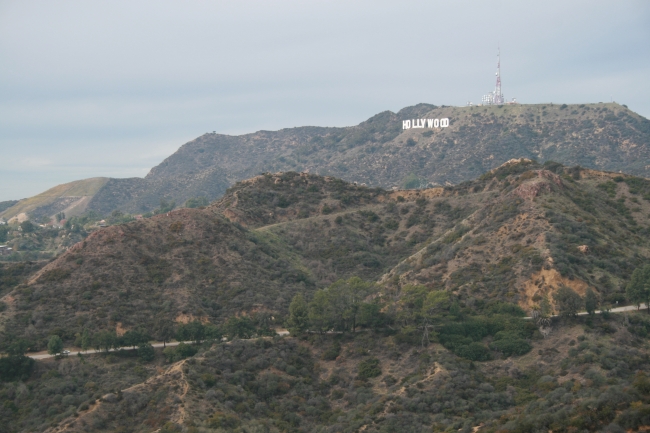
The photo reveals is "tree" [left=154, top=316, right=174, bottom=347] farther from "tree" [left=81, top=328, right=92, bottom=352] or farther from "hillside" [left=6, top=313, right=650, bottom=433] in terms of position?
"tree" [left=81, top=328, right=92, bottom=352]

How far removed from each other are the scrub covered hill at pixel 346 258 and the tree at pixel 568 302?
268 centimetres

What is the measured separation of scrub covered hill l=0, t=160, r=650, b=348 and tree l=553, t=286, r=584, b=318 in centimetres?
268

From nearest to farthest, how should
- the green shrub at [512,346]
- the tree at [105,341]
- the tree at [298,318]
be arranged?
the green shrub at [512,346] → the tree at [105,341] → the tree at [298,318]

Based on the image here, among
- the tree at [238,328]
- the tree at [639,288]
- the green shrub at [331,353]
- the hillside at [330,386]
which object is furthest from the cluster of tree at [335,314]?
the tree at [639,288]

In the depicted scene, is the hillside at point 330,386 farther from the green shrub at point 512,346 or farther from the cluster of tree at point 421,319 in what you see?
the cluster of tree at point 421,319

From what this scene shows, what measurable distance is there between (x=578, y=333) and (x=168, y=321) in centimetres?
3479

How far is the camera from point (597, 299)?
5809 centimetres

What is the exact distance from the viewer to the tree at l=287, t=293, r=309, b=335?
59.9m

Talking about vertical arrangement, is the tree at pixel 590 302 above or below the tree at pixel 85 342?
above

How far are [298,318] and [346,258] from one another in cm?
3095

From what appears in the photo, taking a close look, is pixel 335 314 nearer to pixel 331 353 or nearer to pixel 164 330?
pixel 331 353

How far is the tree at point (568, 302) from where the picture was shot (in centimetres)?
5472

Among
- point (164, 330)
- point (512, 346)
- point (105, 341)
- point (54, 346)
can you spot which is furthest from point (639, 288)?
point (54, 346)

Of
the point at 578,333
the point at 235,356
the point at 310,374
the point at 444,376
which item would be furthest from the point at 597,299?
the point at 235,356
